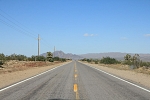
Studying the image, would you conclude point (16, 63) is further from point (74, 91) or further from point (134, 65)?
point (74, 91)

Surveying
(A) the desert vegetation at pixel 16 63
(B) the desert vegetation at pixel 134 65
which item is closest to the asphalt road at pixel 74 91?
(A) the desert vegetation at pixel 16 63

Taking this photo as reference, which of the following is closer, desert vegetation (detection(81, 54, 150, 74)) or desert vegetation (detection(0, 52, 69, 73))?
desert vegetation (detection(0, 52, 69, 73))

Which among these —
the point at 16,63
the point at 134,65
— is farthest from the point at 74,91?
the point at 16,63

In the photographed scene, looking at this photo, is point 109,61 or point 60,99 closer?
point 60,99

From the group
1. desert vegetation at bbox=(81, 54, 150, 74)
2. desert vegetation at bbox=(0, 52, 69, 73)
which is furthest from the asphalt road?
desert vegetation at bbox=(81, 54, 150, 74)

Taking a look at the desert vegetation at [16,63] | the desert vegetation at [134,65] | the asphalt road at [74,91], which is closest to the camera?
the asphalt road at [74,91]

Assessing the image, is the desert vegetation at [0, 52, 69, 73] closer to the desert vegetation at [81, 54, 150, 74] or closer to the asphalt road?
the asphalt road

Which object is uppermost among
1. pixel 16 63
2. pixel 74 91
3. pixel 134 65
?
pixel 16 63

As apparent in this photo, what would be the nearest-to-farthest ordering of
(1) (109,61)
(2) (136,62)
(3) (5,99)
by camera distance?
(3) (5,99) → (2) (136,62) → (1) (109,61)

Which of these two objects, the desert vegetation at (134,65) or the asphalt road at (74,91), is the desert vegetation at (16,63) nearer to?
the asphalt road at (74,91)

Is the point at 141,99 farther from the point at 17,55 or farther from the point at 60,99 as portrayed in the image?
the point at 17,55

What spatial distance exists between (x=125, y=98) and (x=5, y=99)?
4772 millimetres

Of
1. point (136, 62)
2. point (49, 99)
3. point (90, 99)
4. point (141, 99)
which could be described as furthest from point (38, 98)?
point (136, 62)

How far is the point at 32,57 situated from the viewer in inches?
3900
